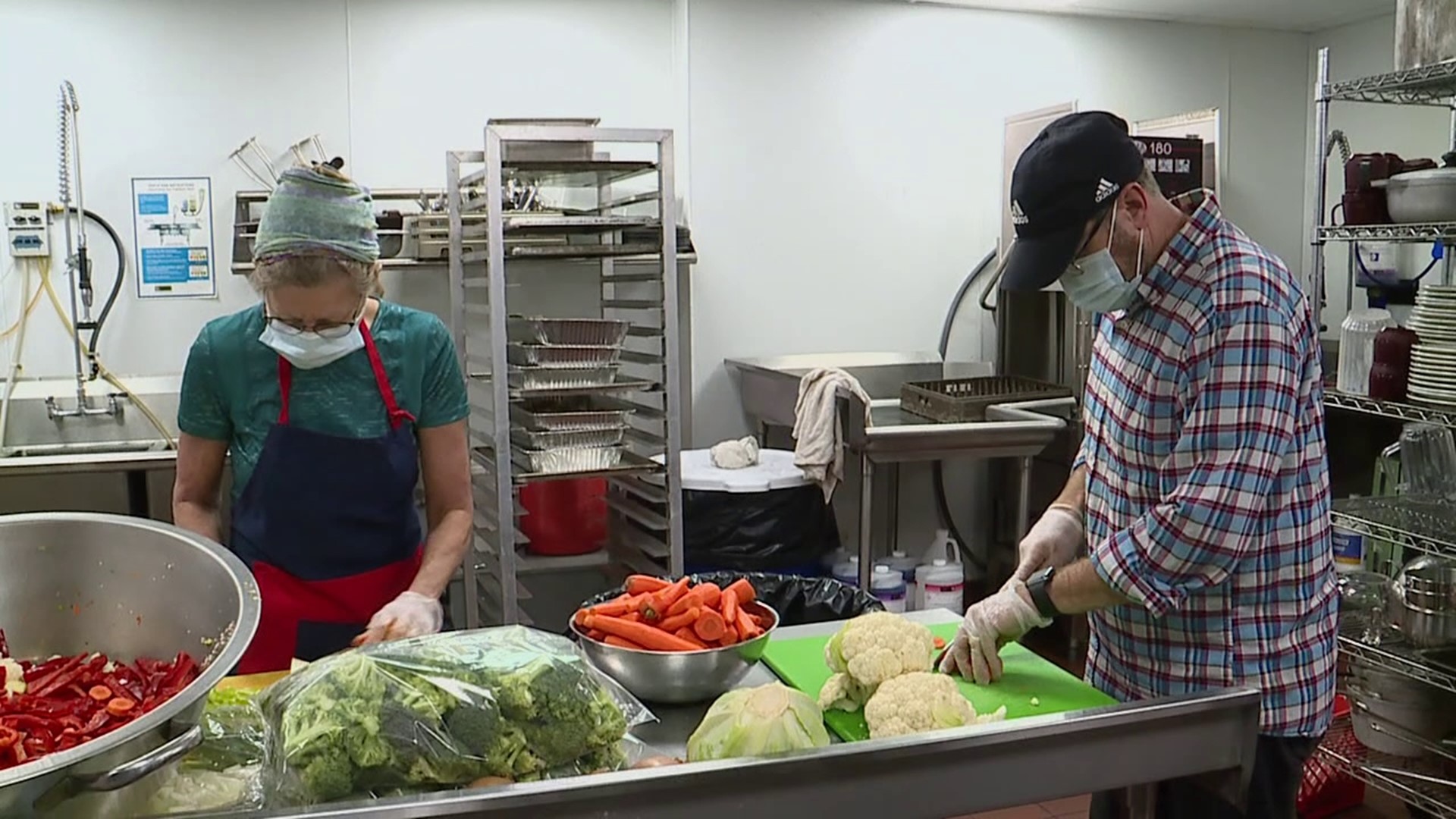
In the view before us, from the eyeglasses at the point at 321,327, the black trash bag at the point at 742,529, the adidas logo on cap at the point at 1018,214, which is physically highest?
the adidas logo on cap at the point at 1018,214

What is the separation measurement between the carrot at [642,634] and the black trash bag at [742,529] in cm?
223

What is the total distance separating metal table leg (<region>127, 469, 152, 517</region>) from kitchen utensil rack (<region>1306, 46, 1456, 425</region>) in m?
3.24

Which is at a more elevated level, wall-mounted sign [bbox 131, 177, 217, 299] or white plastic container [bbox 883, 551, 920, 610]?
wall-mounted sign [bbox 131, 177, 217, 299]

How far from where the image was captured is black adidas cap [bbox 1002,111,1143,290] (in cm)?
163

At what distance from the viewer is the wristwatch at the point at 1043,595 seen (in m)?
1.67

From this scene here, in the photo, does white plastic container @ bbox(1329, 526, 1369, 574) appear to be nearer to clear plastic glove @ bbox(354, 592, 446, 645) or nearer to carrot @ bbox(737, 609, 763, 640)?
carrot @ bbox(737, 609, 763, 640)

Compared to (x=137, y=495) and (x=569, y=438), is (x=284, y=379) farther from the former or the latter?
(x=137, y=495)

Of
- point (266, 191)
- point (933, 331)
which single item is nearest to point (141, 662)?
point (266, 191)

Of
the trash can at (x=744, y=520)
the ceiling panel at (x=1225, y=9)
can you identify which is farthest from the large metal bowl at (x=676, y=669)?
the ceiling panel at (x=1225, y=9)

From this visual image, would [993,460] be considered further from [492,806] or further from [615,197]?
[492,806]

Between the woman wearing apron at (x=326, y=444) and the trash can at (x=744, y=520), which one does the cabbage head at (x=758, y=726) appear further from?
the trash can at (x=744, y=520)

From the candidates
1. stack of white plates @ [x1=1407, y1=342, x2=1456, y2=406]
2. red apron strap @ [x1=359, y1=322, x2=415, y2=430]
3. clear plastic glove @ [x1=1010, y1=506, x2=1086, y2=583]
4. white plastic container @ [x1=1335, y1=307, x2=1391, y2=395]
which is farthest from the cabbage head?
white plastic container @ [x1=1335, y1=307, x2=1391, y2=395]

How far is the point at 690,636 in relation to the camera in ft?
5.02

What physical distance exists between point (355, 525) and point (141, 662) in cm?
80
